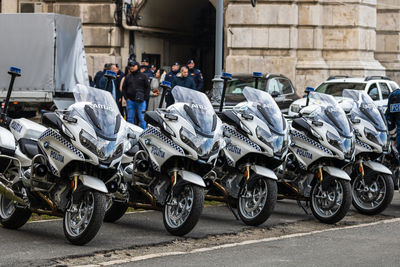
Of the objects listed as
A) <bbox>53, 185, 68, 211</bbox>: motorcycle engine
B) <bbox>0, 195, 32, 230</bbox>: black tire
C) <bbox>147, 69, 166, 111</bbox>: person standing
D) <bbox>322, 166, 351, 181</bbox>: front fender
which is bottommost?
<bbox>0, 195, 32, 230</bbox>: black tire

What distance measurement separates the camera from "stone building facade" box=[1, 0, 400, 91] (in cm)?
3153

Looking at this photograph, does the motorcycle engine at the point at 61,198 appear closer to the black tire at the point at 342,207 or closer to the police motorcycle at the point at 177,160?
the police motorcycle at the point at 177,160

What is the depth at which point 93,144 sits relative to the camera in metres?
9.56

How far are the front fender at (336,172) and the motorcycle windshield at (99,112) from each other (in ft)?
8.66

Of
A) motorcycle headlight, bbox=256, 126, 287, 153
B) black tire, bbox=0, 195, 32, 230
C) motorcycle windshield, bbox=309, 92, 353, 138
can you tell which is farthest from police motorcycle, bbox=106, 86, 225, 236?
motorcycle windshield, bbox=309, 92, 353, 138

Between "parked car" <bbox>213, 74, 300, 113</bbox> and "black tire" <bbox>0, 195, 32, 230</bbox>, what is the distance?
13579 millimetres

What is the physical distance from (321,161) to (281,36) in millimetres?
20139

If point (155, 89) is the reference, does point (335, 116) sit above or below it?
below

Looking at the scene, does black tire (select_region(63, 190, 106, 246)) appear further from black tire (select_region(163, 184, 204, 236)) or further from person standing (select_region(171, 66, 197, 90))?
person standing (select_region(171, 66, 197, 90))

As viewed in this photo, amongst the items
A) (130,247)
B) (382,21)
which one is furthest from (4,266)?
(382,21)

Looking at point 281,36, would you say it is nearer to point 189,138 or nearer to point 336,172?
point 336,172

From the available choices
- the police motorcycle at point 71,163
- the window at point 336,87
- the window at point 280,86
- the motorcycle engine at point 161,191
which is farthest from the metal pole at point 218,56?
the police motorcycle at point 71,163

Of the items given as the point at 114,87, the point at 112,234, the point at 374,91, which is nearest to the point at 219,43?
the point at 114,87

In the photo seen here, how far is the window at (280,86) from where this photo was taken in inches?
1015
